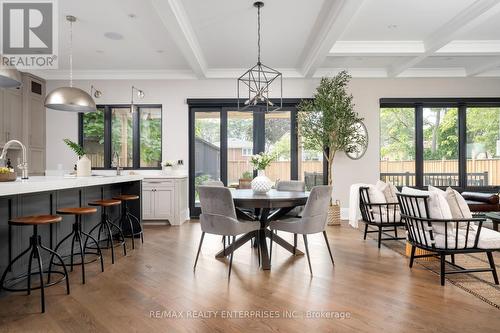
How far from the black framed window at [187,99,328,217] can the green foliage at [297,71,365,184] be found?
0.51m

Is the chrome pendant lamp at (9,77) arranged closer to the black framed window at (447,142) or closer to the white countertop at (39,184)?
the white countertop at (39,184)

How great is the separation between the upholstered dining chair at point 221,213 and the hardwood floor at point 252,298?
0.43 meters

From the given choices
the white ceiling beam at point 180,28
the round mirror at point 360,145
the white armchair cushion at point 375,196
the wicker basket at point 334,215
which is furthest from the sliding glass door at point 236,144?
the white armchair cushion at point 375,196

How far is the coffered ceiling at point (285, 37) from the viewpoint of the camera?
12.2 ft

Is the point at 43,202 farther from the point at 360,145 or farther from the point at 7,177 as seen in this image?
the point at 360,145

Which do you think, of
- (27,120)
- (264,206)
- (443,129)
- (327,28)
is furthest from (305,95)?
(27,120)

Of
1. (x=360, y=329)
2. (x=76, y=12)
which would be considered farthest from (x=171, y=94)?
(x=360, y=329)

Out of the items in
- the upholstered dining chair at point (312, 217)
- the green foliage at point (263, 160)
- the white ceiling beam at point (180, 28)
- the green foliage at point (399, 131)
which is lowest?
the upholstered dining chair at point (312, 217)

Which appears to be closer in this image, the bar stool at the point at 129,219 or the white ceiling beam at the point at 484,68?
the bar stool at the point at 129,219

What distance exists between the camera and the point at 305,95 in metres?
6.31

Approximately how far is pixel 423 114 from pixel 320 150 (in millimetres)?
2346

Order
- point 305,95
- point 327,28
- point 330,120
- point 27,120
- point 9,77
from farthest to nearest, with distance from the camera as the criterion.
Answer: point 305,95, point 27,120, point 330,120, point 327,28, point 9,77

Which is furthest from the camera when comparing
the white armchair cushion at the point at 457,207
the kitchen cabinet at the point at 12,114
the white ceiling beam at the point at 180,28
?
the kitchen cabinet at the point at 12,114

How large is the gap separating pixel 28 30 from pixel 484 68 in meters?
7.43
